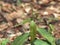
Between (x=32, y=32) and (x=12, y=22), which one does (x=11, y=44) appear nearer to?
(x=32, y=32)

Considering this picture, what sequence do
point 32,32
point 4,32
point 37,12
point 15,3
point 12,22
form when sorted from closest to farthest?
point 32,32, point 4,32, point 12,22, point 37,12, point 15,3

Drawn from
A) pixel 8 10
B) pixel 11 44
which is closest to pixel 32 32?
pixel 11 44

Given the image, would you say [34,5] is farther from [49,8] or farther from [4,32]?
[4,32]

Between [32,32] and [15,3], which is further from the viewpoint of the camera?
[15,3]

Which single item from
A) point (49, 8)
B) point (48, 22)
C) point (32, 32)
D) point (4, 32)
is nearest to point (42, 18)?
point (48, 22)

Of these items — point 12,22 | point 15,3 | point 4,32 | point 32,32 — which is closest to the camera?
point 32,32

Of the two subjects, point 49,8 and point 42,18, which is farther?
point 49,8
